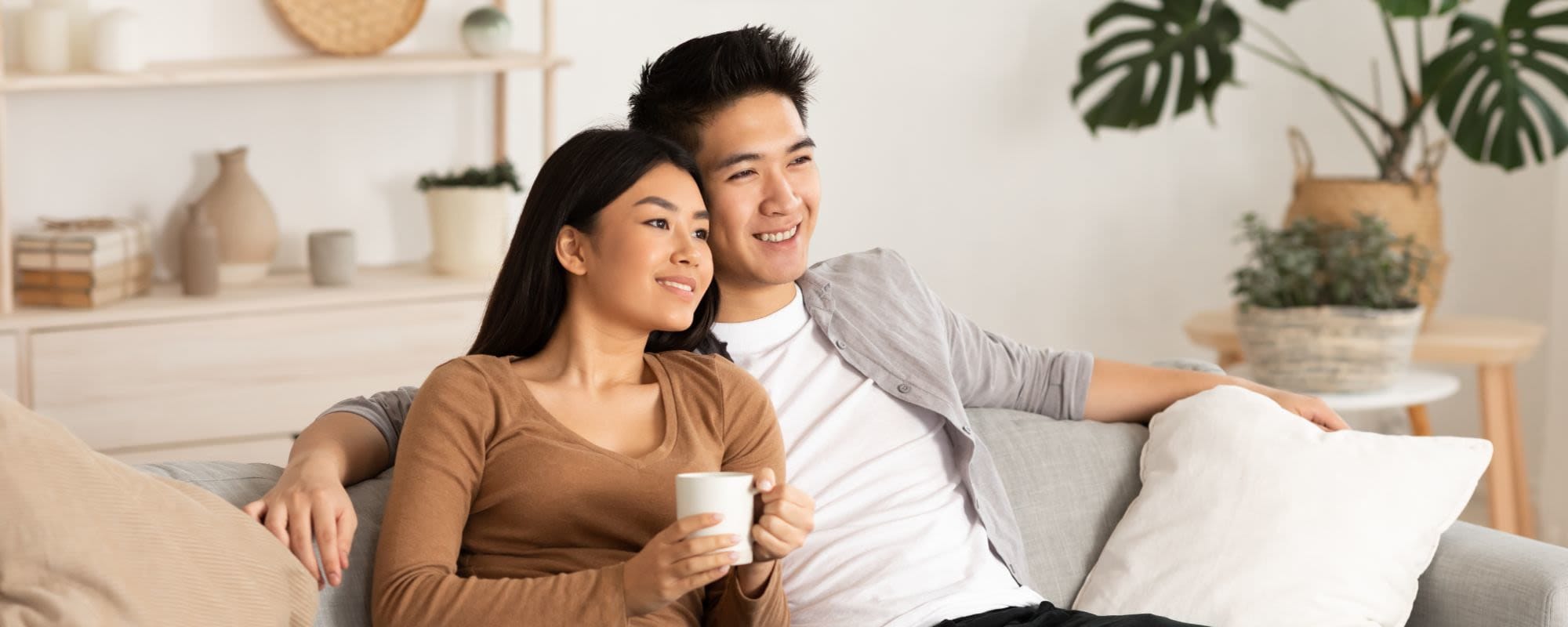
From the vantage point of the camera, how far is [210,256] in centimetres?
327

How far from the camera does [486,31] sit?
3490 millimetres

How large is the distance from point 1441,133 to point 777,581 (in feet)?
10.9

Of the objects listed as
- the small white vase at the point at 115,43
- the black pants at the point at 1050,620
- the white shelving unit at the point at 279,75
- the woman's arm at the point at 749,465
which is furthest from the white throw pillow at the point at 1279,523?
the small white vase at the point at 115,43

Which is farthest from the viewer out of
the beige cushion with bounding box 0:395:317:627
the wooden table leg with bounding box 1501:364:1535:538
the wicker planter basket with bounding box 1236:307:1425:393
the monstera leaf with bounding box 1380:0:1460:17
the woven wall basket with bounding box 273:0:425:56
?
the wooden table leg with bounding box 1501:364:1535:538

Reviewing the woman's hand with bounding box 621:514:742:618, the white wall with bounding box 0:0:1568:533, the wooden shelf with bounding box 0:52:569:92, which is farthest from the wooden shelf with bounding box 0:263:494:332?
the woman's hand with bounding box 621:514:742:618

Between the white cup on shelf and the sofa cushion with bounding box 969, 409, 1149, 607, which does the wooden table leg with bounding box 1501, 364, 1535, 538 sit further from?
the white cup on shelf

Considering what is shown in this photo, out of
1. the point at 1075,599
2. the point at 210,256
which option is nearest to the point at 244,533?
the point at 1075,599

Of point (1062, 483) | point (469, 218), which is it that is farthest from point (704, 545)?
point (469, 218)

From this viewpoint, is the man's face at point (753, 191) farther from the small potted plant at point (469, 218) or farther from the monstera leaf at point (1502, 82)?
the monstera leaf at point (1502, 82)

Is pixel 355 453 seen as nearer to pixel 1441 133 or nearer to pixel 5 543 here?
pixel 5 543

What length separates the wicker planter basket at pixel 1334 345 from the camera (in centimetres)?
317

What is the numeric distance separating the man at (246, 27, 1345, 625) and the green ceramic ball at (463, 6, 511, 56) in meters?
1.51

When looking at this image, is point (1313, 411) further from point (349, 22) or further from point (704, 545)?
point (349, 22)

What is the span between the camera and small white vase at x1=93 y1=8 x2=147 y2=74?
314 cm
